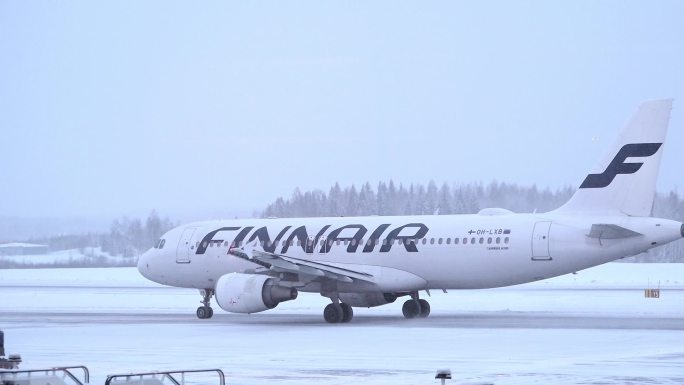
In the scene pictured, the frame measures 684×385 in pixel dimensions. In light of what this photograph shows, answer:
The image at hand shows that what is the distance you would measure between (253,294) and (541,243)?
847 cm

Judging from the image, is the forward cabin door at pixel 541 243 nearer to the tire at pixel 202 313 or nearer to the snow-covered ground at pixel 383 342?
the snow-covered ground at pixel 383 342

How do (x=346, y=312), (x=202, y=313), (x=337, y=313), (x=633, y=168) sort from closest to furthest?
1. (x=633, y=168)
2. (x=337, y=313)
3. (x=346, y=312)
4. (x=202, y=313)

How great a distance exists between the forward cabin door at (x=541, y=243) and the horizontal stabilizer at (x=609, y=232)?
51.0 inches

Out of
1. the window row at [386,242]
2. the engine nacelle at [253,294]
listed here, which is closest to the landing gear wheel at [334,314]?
the engine nacelle at [253,294]

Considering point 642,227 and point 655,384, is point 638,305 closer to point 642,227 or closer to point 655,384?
point 642,227

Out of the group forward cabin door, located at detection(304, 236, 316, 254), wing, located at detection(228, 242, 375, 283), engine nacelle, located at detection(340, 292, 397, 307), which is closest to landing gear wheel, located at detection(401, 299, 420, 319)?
engine nacelle, located at detection(340, 292, 397, 307)

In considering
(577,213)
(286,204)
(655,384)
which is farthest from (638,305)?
(286,204)

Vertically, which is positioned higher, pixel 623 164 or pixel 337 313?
pixel 623 164

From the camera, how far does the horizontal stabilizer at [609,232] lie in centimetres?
3269

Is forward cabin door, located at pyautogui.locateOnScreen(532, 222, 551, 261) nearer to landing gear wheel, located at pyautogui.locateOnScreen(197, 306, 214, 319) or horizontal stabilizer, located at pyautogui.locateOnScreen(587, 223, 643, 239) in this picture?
horizontal stabilizer, located at pyautogui.locateOnScreen(587, 223, 643, 239)

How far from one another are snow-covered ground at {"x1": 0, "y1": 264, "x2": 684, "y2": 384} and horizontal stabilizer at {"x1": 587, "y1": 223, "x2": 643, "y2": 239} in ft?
7.66

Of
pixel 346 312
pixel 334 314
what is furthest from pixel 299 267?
pixel 346 312

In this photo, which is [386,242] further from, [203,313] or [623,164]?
[623,164]

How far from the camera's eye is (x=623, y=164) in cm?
3391
